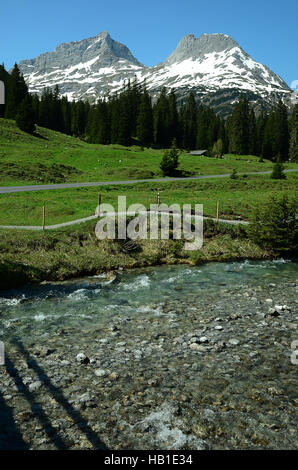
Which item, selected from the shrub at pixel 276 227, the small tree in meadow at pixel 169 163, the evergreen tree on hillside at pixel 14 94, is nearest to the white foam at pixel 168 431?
the shrub at pixel 276 227

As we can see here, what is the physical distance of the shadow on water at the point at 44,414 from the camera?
6.15m

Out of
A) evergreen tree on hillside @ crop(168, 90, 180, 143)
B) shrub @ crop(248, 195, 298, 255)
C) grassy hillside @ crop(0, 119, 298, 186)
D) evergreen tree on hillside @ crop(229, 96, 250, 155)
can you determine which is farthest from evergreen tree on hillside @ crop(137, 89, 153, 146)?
shrub @ crop(248, 195, 298, 255)

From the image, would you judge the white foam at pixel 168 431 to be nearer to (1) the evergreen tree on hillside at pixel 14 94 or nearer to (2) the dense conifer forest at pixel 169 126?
(1) the evergreen tree on hillside at pixel 14 94

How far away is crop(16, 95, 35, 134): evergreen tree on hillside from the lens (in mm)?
76875

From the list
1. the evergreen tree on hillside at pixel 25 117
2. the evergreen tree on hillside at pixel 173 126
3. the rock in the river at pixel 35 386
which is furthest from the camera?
the evergreen tree on hillside at pixel 173 126

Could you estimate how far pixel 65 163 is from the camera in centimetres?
6291

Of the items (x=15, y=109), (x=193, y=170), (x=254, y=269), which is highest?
(x=15, y=109)

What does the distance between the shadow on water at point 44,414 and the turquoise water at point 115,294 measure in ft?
6.44

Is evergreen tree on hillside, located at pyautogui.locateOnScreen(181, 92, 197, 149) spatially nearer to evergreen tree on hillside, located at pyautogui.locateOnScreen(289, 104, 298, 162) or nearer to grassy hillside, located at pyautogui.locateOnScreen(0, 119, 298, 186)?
evergreen tree on hillside, located at pyautogui.locateOnScreen(289, 104, 298, 162)

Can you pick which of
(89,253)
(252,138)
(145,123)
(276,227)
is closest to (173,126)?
(145,123)

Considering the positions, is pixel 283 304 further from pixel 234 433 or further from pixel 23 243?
pixel 23 243

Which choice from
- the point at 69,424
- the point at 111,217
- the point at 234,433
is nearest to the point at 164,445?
the point at 234,433

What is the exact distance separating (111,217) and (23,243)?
6.87m
